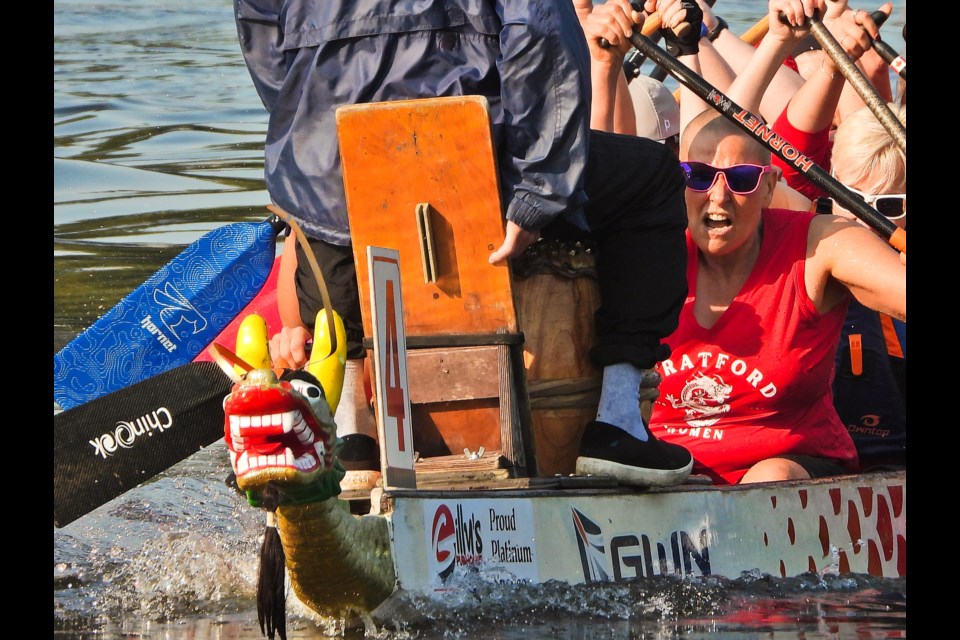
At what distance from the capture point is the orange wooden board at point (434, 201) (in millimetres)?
4004

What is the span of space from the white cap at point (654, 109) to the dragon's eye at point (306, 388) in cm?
374

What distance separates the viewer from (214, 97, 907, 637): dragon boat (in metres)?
3.54

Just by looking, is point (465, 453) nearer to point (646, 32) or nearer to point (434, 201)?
point (434, 201)

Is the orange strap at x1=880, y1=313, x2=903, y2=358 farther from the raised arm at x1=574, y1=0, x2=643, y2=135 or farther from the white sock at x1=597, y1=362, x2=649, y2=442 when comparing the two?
the white sock at x1=597, y1=362, x2=649, y2=442

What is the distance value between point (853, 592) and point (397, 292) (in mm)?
1598

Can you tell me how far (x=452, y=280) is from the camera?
13.7 ft

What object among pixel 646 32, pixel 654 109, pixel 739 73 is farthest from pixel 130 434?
pixel 739 73

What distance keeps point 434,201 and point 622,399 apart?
0.70 metres

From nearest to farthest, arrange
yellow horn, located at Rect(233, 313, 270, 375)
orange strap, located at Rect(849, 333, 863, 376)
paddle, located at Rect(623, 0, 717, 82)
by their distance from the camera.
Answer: yellow horn, located at Rect(233, 313, 270, 375) < orange strap, located at Rect(849, 333, 863, 376) < paddle, located at Rect(623, 0, 717, 82)

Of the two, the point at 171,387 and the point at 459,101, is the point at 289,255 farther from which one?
the point at 459,101

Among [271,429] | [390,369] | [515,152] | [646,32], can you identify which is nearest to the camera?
[271,429]

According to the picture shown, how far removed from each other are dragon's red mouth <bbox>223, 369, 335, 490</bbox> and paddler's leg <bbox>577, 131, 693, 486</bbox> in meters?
1.10

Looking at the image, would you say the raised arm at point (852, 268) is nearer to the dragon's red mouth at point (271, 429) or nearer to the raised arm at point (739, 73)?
the dragon's red mouth at point (271, 429)

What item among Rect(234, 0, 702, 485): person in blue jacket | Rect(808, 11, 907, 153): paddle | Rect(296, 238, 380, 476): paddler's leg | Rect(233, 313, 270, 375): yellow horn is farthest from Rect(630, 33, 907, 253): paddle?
Rect(233, 313, 270, 375): yellow horn
